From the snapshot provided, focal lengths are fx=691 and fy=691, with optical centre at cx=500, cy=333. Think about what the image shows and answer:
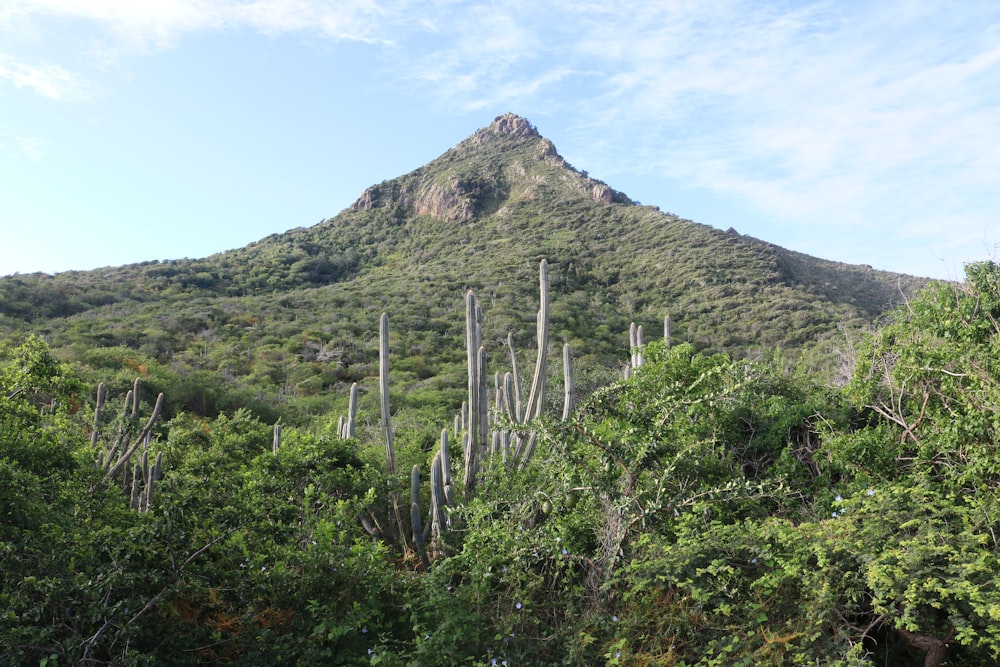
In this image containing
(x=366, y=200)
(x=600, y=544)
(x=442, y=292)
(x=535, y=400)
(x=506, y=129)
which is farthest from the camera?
(x=506, y=129)

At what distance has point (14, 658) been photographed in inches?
144

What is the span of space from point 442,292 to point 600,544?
97.3ft

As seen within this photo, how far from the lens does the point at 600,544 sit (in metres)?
4.91

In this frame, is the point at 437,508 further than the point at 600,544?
Yes

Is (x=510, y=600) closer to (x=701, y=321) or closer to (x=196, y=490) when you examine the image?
(x=196, y=490)

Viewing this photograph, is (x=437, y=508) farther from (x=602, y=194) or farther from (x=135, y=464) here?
(x=602, y=194)

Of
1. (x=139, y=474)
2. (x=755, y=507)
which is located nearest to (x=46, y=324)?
(x=139, y=474)

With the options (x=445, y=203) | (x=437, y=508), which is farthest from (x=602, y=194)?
(x=437, y=508)

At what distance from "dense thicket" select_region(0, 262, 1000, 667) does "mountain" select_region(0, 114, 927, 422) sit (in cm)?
815

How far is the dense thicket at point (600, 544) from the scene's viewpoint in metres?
3.90

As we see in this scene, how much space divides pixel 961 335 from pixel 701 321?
2581 centimetres

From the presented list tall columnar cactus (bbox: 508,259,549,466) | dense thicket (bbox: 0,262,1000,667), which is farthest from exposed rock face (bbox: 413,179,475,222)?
dense thicket (bbox: 0,262,1000,667)

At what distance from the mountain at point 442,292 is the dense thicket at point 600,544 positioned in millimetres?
8150

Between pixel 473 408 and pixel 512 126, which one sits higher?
pixel 512 126
